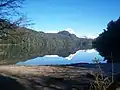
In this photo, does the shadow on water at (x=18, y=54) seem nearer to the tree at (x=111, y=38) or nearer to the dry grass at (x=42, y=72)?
the tree at (x=111, y=38)

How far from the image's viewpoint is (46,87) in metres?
12.7

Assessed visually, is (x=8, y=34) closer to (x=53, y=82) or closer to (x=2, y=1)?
(x=2, y=1)

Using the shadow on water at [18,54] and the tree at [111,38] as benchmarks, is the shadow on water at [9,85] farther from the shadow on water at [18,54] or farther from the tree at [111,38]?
the tree at [111,38]

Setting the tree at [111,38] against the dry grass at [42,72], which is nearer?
the dry grass at [42,72]

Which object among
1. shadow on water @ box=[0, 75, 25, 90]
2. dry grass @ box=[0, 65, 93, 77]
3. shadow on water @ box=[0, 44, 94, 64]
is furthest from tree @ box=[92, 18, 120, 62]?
shadow on water @ box=[0, 75, 25, 90]

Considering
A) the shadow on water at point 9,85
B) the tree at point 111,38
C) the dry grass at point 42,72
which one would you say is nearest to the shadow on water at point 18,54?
the tree at point 111,38

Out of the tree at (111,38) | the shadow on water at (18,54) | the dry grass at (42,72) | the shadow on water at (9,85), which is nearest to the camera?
the shadow on water at (9,85)

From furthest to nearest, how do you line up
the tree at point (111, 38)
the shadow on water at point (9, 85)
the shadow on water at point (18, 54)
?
the tree at point (111, 38)
the shadow on water at point (18, 54)
the shadow on water at point (9, 85)

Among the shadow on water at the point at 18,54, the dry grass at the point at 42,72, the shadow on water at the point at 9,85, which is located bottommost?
the shadow on water at the point at 9,85

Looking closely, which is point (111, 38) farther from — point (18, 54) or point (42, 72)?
point (42, 72)

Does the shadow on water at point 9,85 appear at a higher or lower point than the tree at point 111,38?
lower

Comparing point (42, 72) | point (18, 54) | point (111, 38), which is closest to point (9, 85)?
point (42, 72)

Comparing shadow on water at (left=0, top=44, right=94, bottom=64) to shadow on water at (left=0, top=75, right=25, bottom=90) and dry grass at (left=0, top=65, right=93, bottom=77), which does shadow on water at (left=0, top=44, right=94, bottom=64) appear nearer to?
dry grass at (left=0, top=65, right=93, bottom=77)

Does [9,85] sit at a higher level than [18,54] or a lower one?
lower
